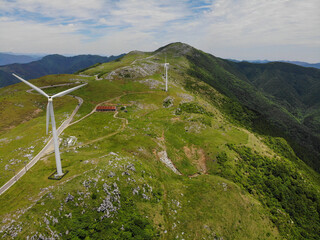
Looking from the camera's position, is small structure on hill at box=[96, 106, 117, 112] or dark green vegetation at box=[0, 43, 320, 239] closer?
dark green vegetation at box=[0, 43, 320, 239]

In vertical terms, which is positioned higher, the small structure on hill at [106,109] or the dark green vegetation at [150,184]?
the small structure on hill at [106,109]

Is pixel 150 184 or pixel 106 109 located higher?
pixel 106 109

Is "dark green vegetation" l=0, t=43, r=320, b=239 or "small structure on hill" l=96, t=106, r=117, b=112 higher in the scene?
"small structure on hill" l=96, t=106, r=117, b=112

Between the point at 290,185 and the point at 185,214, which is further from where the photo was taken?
the point at 290,185

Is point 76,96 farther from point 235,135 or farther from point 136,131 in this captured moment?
point 235,135

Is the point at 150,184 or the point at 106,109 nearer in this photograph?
the point at 150,184

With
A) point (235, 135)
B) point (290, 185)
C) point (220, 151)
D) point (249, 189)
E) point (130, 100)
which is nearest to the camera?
point (249, 189)

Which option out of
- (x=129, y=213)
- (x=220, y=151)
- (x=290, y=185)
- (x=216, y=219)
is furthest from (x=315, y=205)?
(x=129, y=213)

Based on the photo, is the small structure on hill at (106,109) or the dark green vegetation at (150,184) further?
the small structure on hill at (106,109)
